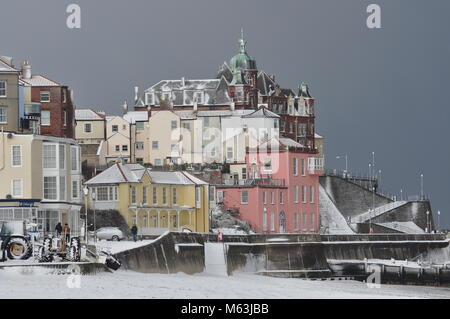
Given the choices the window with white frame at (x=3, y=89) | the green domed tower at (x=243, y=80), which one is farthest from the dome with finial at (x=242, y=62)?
the window with white frame at (x=3, y=89)

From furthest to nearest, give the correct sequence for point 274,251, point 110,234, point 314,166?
point 314,166
point 274,251
point 110,234

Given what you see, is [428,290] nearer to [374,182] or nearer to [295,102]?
[374,182]

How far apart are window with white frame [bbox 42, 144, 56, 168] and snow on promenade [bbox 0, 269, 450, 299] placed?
13468 mm

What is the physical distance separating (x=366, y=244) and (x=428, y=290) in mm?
11692

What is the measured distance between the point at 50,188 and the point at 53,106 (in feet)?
62.8

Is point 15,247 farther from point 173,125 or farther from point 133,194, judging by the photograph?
point 173,125

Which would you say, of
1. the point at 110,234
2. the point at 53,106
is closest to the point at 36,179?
the point at 110,234

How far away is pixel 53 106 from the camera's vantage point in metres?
120

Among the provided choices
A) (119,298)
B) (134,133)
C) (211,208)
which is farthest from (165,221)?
(119,298)

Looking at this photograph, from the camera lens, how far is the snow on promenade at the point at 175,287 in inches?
2660

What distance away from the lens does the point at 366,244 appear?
114 meters

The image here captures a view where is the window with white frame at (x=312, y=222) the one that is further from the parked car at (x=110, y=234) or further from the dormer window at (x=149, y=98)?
the parked car at (x=110, y=234)

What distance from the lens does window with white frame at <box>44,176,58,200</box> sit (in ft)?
334

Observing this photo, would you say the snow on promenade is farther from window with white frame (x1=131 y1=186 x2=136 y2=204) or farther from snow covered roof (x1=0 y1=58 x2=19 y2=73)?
snow covered roof (x1=0 y1=58 x2=19 y2=73)
